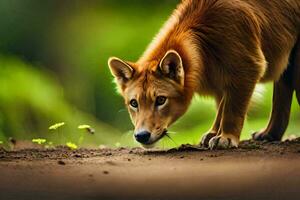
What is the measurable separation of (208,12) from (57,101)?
5662mm

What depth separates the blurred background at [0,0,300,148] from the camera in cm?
1312

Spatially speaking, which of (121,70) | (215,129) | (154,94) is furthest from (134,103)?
(215,129)

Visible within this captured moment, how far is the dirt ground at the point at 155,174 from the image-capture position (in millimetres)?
5895

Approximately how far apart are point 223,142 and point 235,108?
442 mm

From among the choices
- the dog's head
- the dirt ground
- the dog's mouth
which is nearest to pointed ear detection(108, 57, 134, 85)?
the dog's head

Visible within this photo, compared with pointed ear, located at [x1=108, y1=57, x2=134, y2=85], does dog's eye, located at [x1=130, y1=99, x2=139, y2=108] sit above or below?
below

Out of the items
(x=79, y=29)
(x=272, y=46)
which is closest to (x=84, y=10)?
(x=79, y=29)

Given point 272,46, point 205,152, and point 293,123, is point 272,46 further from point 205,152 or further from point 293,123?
point 293,123

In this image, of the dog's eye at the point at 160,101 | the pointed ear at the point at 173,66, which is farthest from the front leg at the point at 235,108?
the dog's eye at the point at 160,101

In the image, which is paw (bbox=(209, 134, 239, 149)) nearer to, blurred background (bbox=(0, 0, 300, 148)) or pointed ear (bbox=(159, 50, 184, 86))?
pointed ear (bbox=(159, 50, 184, 86))

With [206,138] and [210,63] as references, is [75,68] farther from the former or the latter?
[210,63]

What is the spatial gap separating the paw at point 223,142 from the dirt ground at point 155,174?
20 cm

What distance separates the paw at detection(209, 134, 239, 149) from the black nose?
73cm

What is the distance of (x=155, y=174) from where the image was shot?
6.54 metres
